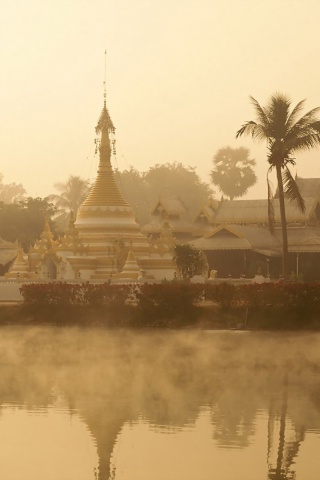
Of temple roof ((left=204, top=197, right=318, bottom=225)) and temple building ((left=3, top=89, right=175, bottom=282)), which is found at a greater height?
temple roof ((left=204, top=197, right=318, bottom=225))

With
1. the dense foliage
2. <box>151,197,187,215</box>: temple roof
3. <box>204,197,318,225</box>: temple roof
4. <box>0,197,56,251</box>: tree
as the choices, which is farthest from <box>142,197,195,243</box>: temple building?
the dense foliage

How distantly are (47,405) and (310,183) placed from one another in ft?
153

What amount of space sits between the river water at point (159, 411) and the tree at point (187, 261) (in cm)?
1850

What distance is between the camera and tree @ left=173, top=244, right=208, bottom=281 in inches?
1885

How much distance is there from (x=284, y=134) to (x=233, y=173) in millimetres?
63351

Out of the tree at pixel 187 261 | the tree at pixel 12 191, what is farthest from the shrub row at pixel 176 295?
the tree at pixel 12 191

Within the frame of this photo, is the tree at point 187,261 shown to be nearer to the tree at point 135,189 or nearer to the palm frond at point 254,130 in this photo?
the palm frond at point 254,130

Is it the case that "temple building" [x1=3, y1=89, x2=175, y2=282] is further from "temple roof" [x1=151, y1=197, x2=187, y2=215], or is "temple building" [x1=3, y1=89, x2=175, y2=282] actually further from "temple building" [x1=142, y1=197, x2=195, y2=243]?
"temple roof" [x1=151, y1=197, x2=187, y2=215]

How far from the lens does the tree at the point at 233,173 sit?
349 ft

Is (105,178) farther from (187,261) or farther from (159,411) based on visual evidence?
(159,411)

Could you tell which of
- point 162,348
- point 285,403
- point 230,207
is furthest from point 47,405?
point 230,207

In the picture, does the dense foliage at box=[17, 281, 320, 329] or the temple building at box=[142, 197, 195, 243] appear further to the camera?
the temple building at box=[142, 197, 195, 243]

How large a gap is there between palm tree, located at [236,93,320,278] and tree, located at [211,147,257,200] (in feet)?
198

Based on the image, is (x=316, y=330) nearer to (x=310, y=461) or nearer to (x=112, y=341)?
(x=112, y=341)
